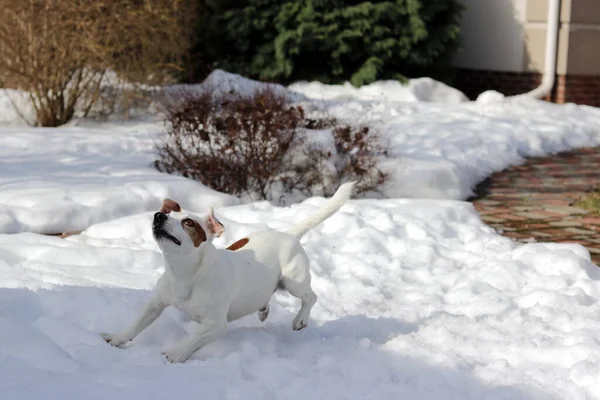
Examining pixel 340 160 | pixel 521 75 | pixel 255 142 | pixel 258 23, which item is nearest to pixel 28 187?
pixel 255 142

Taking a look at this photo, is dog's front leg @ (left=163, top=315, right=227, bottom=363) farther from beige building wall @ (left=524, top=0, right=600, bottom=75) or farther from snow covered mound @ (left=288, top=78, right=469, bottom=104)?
beige building wall @ (left=524, top=0, right=600, bottom=75)

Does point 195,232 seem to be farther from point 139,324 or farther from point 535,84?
point 535,84

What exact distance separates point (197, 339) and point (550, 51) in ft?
38.1

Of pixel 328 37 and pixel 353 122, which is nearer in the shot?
pixel 353 122

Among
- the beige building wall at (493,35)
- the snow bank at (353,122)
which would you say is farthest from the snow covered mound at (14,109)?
the beige building wall at (493,35)

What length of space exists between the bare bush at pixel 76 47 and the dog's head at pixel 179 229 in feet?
22.9

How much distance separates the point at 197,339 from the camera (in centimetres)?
410

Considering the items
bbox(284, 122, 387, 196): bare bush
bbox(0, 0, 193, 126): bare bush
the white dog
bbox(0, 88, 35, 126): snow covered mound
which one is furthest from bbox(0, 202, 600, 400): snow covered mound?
bbox(0, 88, 35, 126): snow covered mound

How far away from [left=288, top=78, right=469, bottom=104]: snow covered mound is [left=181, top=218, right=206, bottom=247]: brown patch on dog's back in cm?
1017

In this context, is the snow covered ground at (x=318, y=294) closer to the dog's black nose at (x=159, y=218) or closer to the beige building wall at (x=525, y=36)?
the dog's black nose at (x=159, y=218)

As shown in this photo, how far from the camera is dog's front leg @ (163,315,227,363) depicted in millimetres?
4070

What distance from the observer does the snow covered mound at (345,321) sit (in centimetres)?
392

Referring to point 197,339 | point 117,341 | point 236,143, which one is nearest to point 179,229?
point 197,339

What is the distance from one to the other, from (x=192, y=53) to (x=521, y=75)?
5281 millimetres
